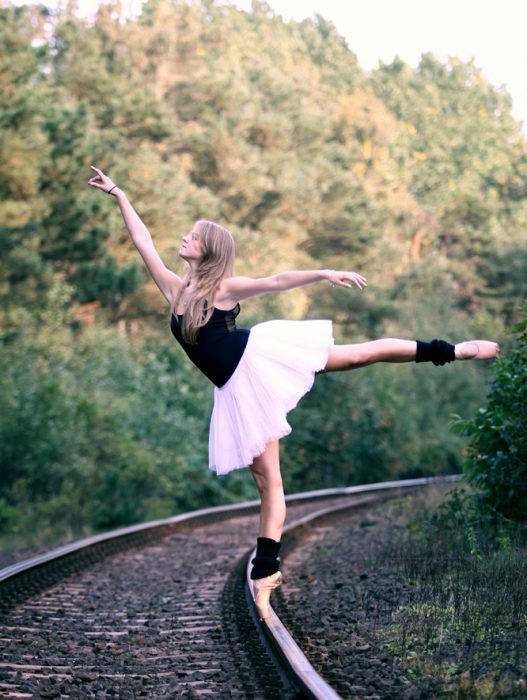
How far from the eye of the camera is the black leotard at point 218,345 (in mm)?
5770

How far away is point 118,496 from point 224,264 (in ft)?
45.1

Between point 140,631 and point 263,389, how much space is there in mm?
1812

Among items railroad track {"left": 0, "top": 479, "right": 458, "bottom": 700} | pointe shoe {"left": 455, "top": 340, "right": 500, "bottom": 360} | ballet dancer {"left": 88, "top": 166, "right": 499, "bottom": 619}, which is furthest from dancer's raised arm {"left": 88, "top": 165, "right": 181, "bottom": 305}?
railroad track {"left": 0, "top": 479, "right": 458, "bottom": 700}

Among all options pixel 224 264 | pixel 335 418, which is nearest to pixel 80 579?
pixel 224 264

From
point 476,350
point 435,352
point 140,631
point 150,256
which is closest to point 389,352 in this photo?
point 435,352

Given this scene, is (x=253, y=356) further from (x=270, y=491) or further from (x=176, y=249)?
(x=176, y=249)

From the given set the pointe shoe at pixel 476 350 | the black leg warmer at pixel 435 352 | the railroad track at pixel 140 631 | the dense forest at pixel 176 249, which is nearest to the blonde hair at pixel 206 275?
the black leg warmer at pixel 435 352

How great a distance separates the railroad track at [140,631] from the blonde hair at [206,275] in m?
1.66

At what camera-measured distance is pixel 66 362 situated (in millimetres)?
22859

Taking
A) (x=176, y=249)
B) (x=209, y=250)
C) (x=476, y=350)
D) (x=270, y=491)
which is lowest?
(x=270, y=491)

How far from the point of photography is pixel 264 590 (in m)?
6.00

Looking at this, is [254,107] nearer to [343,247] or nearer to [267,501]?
[343,247]

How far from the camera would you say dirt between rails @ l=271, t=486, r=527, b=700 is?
452 centimetres

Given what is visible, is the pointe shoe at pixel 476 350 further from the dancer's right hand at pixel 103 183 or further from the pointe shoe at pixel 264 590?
the dancer's right hand at pixel 103 183
